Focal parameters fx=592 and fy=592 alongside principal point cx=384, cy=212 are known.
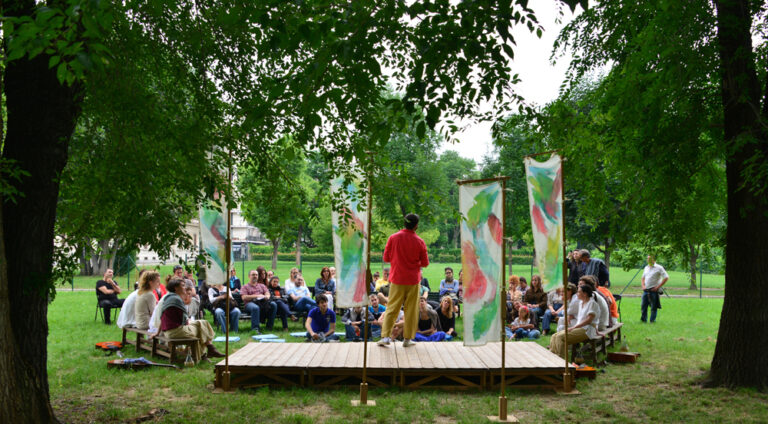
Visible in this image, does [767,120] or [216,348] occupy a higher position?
[767,120]

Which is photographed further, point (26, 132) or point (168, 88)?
point (168, 88)

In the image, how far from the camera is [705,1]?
7305mm

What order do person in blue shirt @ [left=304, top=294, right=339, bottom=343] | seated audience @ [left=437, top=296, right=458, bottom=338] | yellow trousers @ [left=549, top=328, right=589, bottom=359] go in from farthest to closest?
seated audience @ [left=437, top=296, right=458, bottom=338] < person in blue shirt @ [left=304, top=294, right=339, bottom=343] < yellow trousers @ [left=549, top=328, right=589, bottom=359]

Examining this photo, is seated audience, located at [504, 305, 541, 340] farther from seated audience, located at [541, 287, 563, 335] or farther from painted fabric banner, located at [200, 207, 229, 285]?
painted fabric banner, located at [200, 207, 229, 285]

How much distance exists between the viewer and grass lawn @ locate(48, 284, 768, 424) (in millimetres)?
6715

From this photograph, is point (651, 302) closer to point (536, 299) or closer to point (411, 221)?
point (536, 299)

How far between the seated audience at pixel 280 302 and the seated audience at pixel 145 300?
11.4ft

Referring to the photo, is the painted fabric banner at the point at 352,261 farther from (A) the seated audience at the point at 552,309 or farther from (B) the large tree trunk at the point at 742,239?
(A) the seated audience at the point at 552,309

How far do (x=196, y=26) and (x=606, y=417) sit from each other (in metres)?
6.33

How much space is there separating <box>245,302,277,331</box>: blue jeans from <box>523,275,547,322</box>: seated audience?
5.93m

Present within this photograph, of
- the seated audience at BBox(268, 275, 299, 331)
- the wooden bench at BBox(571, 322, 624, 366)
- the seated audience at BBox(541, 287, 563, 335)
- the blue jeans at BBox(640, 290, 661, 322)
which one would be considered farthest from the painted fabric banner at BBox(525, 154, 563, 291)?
the blue jeans at BBox(640, 290, 661, 322)

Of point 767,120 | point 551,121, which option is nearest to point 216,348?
point 551,121

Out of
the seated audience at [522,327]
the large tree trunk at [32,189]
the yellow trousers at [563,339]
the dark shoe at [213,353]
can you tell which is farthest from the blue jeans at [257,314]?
the large tree trunk at [32,189]

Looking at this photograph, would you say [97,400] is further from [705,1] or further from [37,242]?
[705,1]
